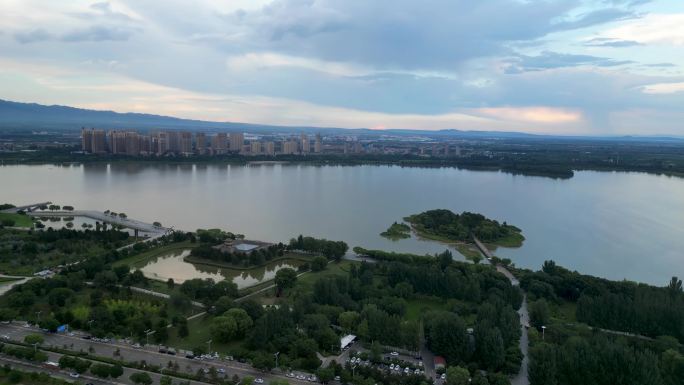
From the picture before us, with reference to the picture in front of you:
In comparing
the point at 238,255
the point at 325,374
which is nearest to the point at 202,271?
the point at 238,255

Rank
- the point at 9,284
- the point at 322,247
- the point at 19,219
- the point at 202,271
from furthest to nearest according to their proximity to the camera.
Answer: the point at 19,219, the point at 322,247, the point at 202,271, the point at 9,284

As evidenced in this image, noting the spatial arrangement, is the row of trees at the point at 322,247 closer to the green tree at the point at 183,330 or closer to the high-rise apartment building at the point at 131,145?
the green tree at the point at 183,330

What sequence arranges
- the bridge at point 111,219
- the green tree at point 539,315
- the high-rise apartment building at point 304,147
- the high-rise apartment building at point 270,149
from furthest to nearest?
the high-rise apartment building at point 304,147
the high-rise apartment building at point 270,149
the bridge at point 111,219
the green tree at point 539,315

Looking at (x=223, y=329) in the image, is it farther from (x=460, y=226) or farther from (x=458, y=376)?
(x=460, y=226)

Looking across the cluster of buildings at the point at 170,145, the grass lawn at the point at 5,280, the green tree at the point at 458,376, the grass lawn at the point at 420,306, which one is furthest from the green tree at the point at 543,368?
the cluster of buildings at the point at 170,145

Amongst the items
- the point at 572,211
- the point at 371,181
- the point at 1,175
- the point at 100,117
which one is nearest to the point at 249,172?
the point at 371,181

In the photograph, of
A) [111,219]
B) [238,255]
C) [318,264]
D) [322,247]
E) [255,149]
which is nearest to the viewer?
[318,264]

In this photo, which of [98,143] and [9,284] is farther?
[98,143]
